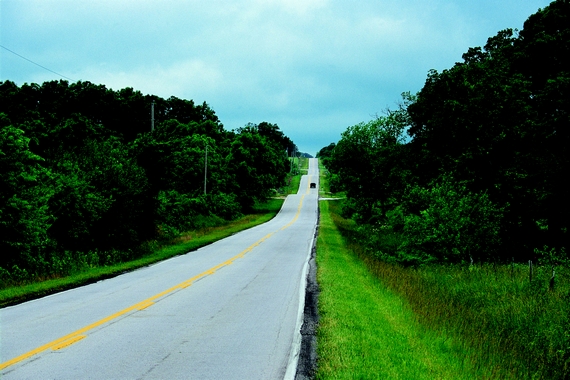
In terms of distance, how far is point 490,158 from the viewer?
28.0 m

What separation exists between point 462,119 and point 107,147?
1856 centimetres

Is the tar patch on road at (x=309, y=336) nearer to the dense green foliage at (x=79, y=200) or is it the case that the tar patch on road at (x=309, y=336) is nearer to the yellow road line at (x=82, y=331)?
the yellow road line at (x=82, y=331)

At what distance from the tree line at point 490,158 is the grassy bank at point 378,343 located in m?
9.98

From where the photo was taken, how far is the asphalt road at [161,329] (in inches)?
259

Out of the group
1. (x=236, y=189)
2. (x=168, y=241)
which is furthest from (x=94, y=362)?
(x=236, y=189)

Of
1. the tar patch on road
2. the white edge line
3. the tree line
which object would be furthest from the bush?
the white edge line

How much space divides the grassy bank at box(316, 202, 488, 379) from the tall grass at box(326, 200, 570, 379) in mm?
493

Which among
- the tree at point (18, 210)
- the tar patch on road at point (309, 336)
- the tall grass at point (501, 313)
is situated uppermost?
the tree at point (18, 210)

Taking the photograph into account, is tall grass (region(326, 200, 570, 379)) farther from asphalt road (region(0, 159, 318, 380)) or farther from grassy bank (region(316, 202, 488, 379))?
asphalt road (region(0, 159, 318, 380))

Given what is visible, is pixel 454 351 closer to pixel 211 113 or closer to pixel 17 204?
pixel 17 204

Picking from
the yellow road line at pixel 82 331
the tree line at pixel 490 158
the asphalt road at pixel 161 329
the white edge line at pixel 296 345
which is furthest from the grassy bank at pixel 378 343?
the tree line at pixel 490 158

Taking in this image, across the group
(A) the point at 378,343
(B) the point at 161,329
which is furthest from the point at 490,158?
(B) the point at 161,329

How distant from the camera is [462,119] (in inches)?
1107

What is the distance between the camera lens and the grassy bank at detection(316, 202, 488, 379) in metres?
6.82
